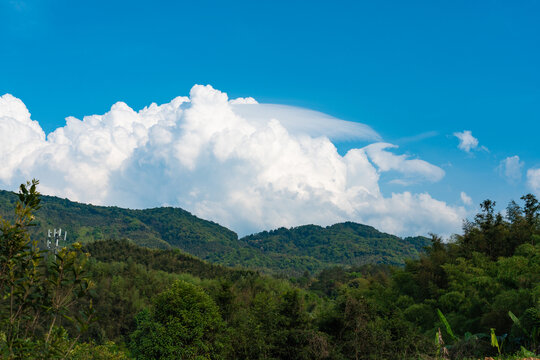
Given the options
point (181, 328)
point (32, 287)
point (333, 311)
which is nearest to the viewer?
point (32, 287)

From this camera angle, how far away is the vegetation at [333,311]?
348 cm

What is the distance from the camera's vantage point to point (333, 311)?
18094 mm

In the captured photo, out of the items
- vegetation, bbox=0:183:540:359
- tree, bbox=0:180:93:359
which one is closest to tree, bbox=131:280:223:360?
vegetation, bbox=0:183:540:359

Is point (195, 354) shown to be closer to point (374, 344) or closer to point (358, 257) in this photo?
point (374, 344)

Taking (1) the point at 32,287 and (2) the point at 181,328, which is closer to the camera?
(1) the point at 32,287

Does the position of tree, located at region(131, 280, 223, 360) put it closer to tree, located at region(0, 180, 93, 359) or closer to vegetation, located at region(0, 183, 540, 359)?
vegetation, located at region(0, 183, 540, 359)

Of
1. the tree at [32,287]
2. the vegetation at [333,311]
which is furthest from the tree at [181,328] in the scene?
the tree at [32,287]

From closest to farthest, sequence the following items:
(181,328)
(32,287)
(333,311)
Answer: (32,287) < (333,311) < (181,328)

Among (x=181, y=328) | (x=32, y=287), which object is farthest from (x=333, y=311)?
(x=32, y=287)

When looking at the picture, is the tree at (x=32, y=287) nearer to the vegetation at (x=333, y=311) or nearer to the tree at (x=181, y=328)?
the vegetation at (x=333, y=311)

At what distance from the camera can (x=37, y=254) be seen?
3613 millimetres

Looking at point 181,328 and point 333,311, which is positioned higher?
point 333,311

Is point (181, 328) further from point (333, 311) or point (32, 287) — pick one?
point (32, 287)

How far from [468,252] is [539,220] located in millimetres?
5176
